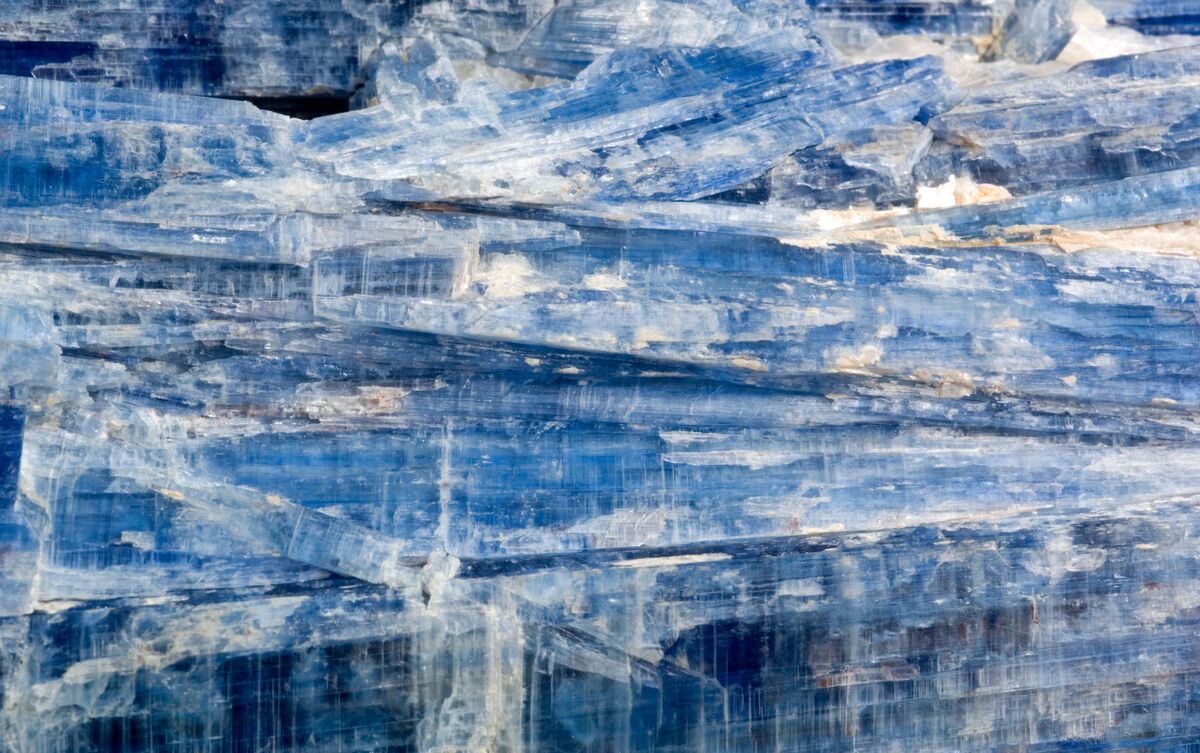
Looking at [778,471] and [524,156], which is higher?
[524,156]

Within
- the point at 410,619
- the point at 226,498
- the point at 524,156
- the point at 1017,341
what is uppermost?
the point at 524,156

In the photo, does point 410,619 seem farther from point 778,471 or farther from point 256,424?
point 778,471

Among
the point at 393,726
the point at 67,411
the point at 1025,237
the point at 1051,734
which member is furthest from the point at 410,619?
the point at 1025,237

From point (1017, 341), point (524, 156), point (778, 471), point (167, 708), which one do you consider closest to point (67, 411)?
point (167, 708)

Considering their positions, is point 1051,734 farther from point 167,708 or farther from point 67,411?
point 67,411

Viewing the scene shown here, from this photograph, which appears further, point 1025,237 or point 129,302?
point 1025,237

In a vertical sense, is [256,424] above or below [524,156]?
below
